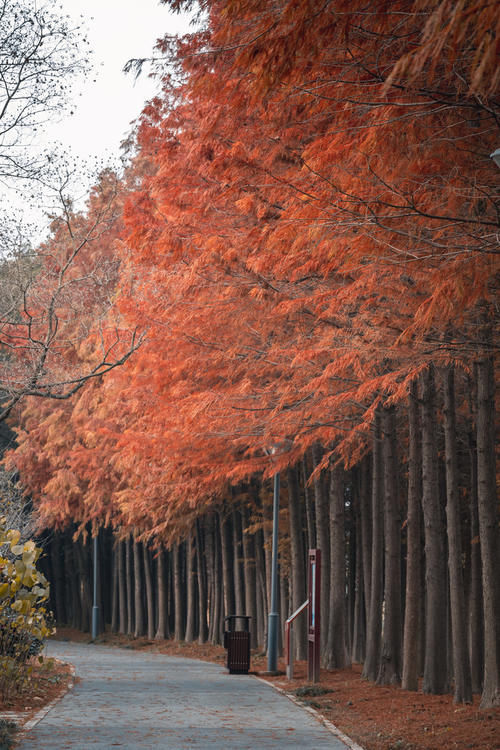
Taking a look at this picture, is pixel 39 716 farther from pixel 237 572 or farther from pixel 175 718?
pixel 237 572

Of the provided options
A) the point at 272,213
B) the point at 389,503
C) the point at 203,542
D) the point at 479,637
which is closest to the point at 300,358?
the point at 272,213

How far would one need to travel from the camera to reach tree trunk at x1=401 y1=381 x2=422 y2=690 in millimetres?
15992

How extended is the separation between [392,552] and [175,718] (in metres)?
6.45

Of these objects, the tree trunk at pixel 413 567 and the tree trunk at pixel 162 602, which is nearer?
the tree trunk at pixel 413 567

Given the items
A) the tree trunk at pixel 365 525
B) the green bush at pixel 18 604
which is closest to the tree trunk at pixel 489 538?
the green bush at pixel 18 604

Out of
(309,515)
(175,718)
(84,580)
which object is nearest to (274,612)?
(309,515)

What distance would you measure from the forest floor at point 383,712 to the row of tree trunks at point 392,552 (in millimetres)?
561

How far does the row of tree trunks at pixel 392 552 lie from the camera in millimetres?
14461

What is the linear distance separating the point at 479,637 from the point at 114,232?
1714 centimetres

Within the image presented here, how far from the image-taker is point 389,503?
58.2 feet

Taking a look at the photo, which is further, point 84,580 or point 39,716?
Answer: point 84,580

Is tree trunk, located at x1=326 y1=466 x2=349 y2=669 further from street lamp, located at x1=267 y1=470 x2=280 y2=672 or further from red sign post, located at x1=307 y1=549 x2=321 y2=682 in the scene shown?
red sign post, located at x1=307 y1=549 x2=321 y2=682

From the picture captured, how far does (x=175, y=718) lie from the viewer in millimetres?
12320

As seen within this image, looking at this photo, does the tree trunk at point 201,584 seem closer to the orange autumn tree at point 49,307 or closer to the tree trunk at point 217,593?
the tree trunk at point 217,593
